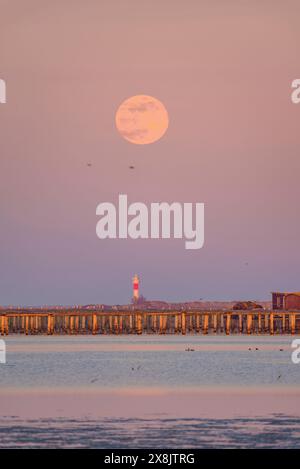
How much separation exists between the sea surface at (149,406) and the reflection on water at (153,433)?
0.11ft

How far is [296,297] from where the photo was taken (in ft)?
650

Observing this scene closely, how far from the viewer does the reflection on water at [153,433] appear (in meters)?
38.5

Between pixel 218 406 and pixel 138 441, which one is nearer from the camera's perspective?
pixel 138 441

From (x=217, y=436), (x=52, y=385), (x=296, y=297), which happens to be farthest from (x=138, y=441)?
(x=296, y=297)

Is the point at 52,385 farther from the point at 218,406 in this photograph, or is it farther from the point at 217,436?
the point at 217,436

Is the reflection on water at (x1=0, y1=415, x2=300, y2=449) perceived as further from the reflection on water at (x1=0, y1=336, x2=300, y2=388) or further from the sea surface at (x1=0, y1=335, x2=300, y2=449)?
the reflection on water at (x1=0, y1=336, x2=300, y2=388)

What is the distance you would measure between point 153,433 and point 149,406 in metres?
13.1

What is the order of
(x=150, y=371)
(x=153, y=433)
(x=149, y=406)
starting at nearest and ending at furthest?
1. (x=153, y=433)
2. (x=149, y=406)
3. (x=150, y=371)

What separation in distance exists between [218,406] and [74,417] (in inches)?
373

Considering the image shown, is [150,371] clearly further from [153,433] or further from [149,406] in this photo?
[153,433]

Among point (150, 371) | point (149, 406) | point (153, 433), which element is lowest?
point (150, 371)

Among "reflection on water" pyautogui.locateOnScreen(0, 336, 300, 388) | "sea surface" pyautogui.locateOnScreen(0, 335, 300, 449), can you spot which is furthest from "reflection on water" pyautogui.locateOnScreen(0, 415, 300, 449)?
"reflection on water" pyautogui.locateOnScreen(0, 336, 300, 388)

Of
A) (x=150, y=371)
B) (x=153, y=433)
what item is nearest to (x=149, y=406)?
(x=153, y=433)

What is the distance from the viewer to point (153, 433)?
42156 mm
